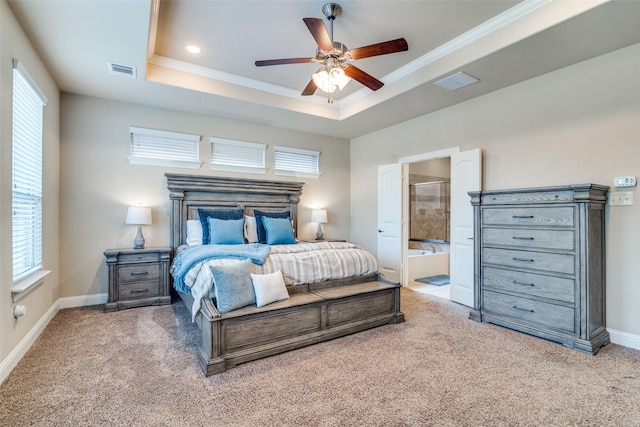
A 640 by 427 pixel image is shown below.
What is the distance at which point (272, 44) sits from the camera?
129 inches

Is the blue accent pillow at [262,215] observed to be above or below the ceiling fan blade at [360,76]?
below

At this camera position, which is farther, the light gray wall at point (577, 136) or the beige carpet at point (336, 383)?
the light gray wall at point (577, 136)

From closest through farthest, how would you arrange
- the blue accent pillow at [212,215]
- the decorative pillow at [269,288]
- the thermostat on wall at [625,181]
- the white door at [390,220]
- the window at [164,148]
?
the decorative pillow at [269,288] → the thermostat on wall at [625,181] → the blue accent pillow at [212,215] → the window at [164,148] → the white door at [390,220]

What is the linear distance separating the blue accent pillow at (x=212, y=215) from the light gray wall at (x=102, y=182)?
570 millimetres

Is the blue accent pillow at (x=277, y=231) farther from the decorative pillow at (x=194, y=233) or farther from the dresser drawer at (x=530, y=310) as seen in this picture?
the dresser drawer at (x=530, y=310)

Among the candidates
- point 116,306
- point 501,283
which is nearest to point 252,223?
point 116,306

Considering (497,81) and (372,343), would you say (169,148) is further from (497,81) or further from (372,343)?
(497,81)

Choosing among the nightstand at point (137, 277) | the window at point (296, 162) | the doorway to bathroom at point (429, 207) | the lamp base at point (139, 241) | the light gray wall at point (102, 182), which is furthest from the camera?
the doorway to bathroom at point (429, 207)

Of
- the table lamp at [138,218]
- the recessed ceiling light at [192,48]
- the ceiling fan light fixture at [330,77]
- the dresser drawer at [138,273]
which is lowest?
the dresser drawer at [138,273]

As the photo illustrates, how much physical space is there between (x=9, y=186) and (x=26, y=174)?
554 mm

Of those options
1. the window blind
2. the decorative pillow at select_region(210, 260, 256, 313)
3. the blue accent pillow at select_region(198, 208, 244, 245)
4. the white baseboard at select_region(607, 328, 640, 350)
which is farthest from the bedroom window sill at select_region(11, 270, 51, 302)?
the white baseboard at select_region(607, 328, 640, 350)

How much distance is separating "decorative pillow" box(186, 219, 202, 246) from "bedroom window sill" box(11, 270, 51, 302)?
1536 millimetres


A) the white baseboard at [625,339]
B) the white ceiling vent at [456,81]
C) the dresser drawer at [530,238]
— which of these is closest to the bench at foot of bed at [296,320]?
the dresser drawer at [530,238]

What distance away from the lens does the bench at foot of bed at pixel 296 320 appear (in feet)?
7.84
